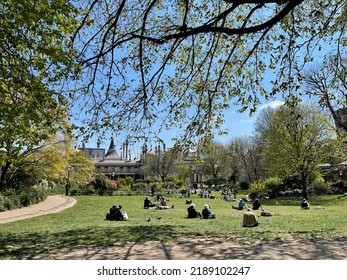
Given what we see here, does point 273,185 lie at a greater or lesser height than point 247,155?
lesser

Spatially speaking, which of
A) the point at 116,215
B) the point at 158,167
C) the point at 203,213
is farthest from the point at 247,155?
the point at 116,215

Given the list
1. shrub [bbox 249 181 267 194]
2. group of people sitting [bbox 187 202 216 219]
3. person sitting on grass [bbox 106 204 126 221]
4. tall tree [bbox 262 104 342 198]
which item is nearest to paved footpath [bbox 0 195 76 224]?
person sitting on grass [bbox 106 204 126 221]

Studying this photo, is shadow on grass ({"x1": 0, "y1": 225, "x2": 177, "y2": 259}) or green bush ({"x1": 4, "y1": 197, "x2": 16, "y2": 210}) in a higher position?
green bush ({"x1": 4, "y1": 197, "x2": 16, "y2": 210})

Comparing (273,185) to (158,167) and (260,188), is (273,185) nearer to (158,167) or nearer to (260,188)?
(260,188)

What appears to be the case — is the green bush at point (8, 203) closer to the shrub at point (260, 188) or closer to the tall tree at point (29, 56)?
the tall tree at point (29, 56)

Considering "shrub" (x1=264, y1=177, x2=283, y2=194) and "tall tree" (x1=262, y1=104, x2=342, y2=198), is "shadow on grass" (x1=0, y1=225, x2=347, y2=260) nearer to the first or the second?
"tall tree" (x1=262, y1=104, x2=342, y2=198)

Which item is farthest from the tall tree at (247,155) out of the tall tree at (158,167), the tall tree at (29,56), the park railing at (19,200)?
the tall tree at (29,56)

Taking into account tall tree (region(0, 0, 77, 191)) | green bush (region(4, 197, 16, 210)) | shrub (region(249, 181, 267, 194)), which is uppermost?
tall tree (region(0, 0, 77, 191))

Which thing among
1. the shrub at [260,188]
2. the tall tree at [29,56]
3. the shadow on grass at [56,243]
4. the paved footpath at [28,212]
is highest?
the tall tree at [29,56]

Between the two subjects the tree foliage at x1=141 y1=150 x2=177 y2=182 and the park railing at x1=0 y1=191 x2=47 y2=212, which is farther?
the tree foliage at x1=141 y1=150 x2=177 y2=182

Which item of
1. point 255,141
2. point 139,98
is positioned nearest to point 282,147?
point 255,141

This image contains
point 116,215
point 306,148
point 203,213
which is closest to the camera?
point 116,215

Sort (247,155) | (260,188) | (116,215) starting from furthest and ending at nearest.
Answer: (247,155) < (260,188) < (116,215)

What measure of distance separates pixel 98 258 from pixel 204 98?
7757mm
